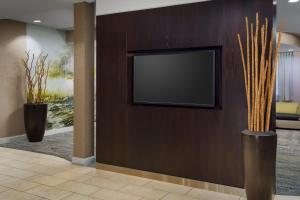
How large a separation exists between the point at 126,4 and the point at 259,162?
8.79ft

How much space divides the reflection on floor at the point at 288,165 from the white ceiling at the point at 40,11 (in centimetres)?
403

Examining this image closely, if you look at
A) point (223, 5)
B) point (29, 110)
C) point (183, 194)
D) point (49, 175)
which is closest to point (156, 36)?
point (223, 5)

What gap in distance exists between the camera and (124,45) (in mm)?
4000

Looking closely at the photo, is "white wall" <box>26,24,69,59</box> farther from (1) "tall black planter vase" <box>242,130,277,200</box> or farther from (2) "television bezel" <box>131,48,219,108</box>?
(1) "tall black planter vase" <box>242,130,277,200</box>

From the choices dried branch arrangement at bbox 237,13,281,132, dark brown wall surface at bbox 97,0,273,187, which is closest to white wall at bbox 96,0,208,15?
dark brown wall surface at bbox 97,0,273,187

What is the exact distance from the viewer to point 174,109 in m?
3.67

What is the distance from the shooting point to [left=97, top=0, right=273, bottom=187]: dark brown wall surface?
330cm

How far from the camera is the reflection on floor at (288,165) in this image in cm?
367

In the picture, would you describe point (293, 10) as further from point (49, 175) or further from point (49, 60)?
point (49, 60)

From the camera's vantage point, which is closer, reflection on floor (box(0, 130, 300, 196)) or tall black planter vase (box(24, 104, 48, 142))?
reflection on floor (box(0, 130, 300, 196))

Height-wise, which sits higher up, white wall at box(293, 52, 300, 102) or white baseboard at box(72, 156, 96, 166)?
white wall at box(293, 52, 300, 102)

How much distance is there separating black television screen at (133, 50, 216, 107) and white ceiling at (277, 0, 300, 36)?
63.0 inches

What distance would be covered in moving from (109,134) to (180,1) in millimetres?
2100

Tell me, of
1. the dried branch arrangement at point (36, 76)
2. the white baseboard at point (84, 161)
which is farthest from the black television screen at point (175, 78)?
the dried branch arrangement at point (36, 76)
